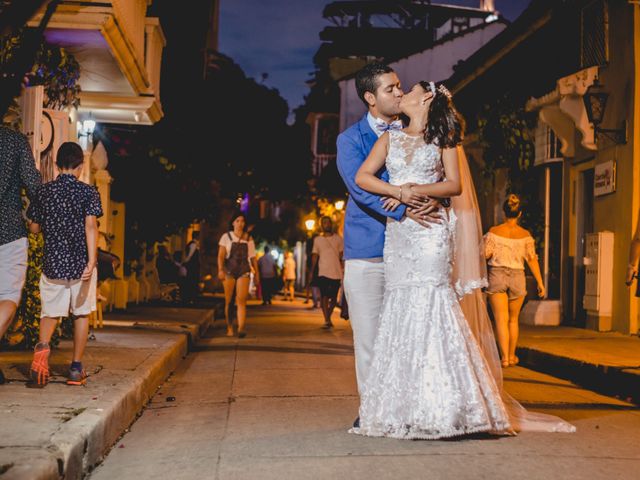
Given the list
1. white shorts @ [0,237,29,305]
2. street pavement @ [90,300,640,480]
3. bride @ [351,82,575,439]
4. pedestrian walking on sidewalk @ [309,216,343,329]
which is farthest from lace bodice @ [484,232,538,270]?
pedestrian walking on sidewalk @ [309,216,343,329]

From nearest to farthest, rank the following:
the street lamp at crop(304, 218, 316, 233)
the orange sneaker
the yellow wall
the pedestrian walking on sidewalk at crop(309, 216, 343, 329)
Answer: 1. the orange sneaker
2. the yellow wall
3. the pedestrian walking on sidewalk at crop(309, 216, 343, 329)
4. the street lamp at crop(304, 218, 316, 233)

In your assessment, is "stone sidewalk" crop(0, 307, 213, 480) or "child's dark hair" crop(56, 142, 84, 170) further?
"child's dark hair" crop(56, 142, 84, 170)

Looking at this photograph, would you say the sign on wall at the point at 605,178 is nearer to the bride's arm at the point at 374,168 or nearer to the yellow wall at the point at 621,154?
the yellow wall at the point at 621,154

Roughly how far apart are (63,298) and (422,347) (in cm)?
299

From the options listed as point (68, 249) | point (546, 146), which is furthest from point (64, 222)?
point (546, 146)

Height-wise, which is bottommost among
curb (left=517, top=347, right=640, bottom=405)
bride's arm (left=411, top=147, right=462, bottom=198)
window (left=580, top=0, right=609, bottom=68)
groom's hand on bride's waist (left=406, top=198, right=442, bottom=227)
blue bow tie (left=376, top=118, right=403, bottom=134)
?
curb (left=517, top=347, right=640, bottom=405)

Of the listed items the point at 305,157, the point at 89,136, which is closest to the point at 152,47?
the point at 89,136

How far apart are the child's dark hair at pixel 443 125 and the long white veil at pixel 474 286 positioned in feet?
0.96

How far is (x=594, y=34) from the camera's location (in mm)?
16250

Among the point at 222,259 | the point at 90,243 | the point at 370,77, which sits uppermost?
the point at 370,77

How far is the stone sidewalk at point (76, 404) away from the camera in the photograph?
4.71 meters

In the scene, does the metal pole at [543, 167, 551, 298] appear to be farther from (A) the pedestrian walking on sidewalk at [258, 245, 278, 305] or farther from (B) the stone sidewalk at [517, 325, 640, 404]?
(A) the pedestrian walking on sidewalk at [258, 245, 278, 305]

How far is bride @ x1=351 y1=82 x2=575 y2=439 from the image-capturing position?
5672 mm

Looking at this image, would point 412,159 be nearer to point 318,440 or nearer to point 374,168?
point 374,168
